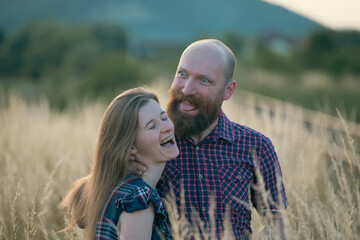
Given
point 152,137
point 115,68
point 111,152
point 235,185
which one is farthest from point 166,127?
point 115,68

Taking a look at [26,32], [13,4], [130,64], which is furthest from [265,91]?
[13,4]

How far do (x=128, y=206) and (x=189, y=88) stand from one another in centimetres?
106

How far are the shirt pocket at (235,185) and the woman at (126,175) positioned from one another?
438 mm

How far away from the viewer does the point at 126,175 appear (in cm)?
266

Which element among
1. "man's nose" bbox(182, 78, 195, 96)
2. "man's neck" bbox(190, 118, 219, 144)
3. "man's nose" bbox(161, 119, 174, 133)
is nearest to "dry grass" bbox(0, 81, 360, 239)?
"man's neck" bbox(190, 118, 219, 144)

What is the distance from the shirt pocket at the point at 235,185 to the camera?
293 cm

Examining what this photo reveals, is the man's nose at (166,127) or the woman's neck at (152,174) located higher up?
the man's nose at (166,127)

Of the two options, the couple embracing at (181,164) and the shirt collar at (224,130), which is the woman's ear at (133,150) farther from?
the shirt collar at (224,130)

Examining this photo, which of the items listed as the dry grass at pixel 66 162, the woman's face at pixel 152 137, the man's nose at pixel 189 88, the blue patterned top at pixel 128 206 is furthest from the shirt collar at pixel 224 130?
the blue patterned top at pixel 128 206

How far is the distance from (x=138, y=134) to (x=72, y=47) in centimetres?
2976

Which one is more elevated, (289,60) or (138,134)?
(289,60)

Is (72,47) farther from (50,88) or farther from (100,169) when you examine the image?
(100,169)

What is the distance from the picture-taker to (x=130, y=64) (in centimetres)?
1811

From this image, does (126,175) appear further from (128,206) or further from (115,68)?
(115,68)
